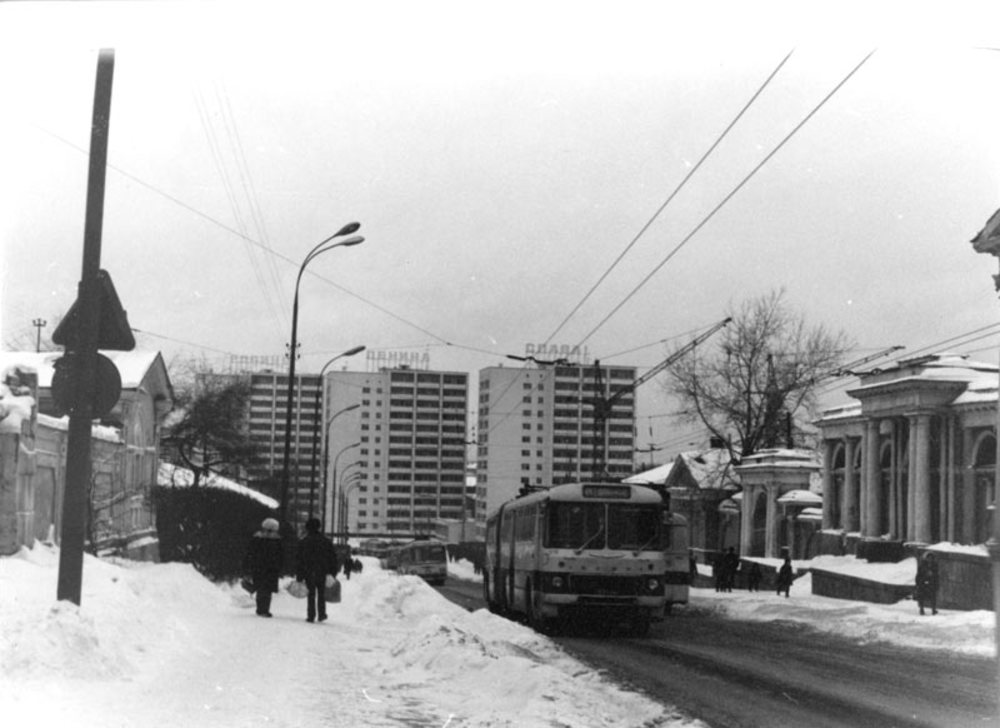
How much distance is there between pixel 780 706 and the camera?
11.6 m

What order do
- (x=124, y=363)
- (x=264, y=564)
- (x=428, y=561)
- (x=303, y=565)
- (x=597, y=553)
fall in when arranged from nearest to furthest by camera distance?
(x=264, y=564)
(x=303, y=565)
(x=597, y=553)
(x=124, y=363)
(x=428, y=561)

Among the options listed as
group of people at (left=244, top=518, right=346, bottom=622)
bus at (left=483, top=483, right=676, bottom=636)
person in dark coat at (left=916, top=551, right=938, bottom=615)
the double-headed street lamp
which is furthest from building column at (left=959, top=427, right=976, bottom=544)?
the double-headed street lamp

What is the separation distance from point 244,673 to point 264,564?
6416 millimetres

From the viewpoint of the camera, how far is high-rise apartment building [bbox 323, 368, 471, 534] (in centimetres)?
5311

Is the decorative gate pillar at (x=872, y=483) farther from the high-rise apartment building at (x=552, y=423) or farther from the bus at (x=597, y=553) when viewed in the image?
the bus at (x=597, y=553)

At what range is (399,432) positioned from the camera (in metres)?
55.5

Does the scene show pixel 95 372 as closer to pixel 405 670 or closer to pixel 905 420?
pixel 405 670

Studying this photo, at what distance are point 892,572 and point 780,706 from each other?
77.3ft

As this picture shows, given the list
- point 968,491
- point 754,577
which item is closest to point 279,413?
point 754,577

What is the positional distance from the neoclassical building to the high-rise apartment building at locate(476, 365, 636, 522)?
303 inches

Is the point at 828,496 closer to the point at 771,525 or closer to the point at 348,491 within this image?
the point at 771,525

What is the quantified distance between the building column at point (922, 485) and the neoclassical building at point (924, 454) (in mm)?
28

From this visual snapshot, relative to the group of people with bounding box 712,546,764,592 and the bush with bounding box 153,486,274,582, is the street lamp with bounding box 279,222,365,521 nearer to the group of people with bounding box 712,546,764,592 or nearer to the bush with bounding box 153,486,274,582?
the bush with bounding box 153,486,274,582

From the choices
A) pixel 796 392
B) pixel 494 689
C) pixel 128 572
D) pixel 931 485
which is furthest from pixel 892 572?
pixel 494 689
